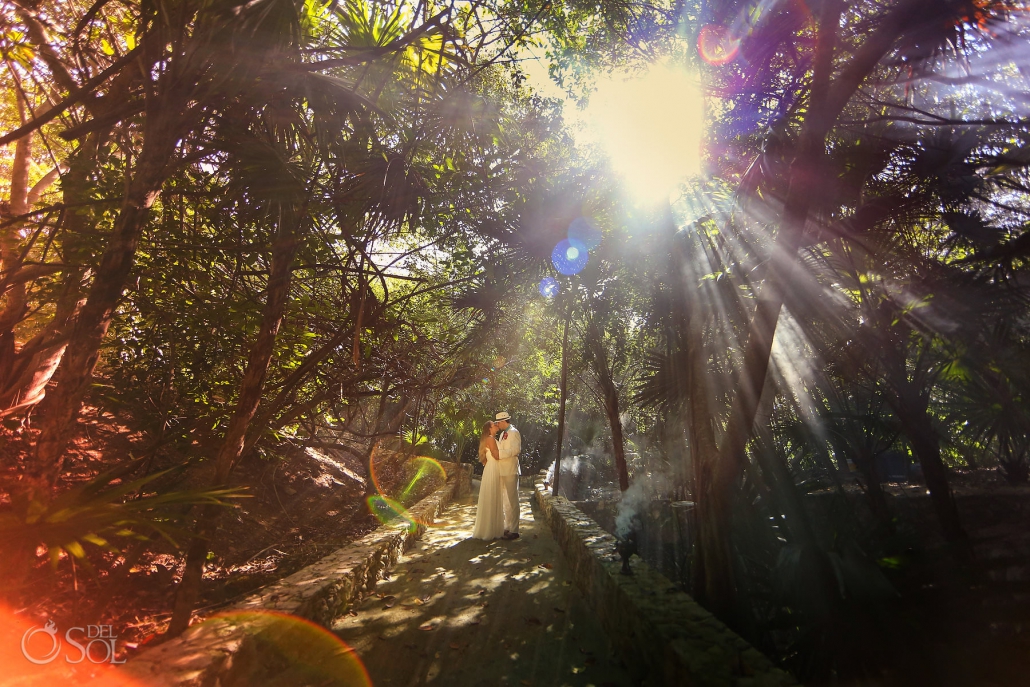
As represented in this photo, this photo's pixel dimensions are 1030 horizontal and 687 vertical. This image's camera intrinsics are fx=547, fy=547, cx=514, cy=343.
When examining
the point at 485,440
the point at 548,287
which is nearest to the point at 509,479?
the point at 485,440

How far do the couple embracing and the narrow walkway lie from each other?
1299 millimetres

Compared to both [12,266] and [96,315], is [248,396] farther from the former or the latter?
[12,266]

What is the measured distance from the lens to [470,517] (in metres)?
12.4

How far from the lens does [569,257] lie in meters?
7.42

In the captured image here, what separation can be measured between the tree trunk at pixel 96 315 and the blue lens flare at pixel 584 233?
4.50 meters

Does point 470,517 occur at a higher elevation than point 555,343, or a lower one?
lower

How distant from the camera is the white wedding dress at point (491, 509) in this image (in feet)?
29.2

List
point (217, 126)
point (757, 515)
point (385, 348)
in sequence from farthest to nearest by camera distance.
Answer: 1. point (385, 348)
2. point (757, 515)
3. point (217, 126)

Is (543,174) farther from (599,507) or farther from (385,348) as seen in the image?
(599,507)

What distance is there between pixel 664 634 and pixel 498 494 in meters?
5.73

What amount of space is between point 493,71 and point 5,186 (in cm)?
1077

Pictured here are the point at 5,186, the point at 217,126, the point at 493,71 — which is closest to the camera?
the point at 217,126

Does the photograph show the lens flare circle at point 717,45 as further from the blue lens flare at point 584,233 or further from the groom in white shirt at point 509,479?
the groom in white shirt at point 509,479

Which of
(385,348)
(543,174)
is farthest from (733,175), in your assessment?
(385,348)
